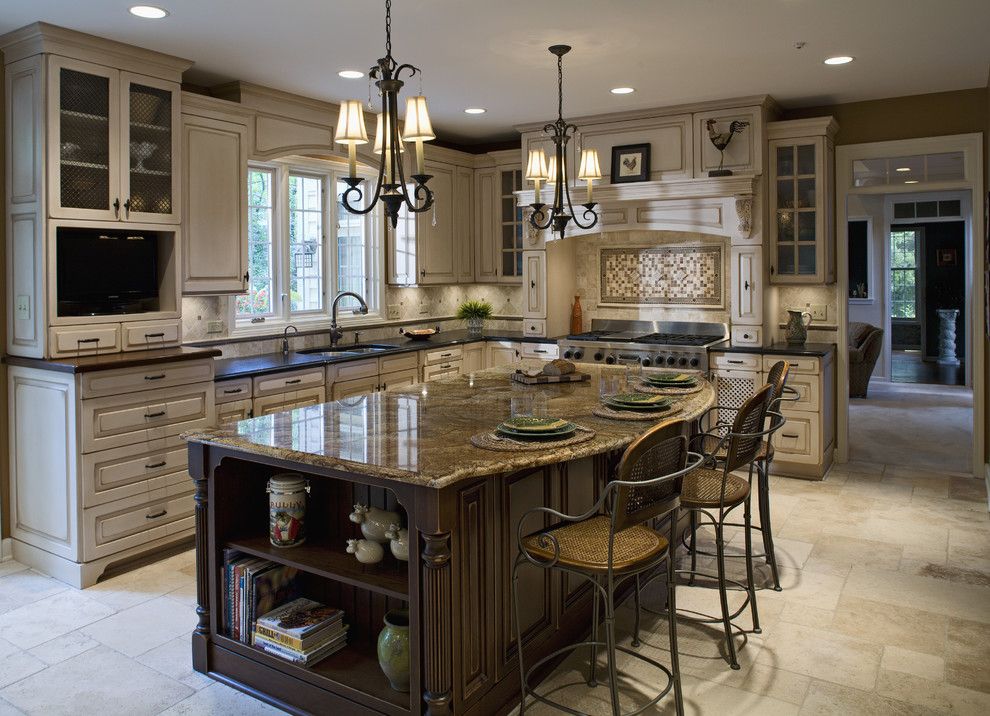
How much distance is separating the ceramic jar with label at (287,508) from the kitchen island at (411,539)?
5 centimetres

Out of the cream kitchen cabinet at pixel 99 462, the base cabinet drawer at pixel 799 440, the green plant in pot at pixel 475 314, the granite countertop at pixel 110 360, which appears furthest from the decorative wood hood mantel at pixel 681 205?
the cream kitchen cabinet at pixel 99 462

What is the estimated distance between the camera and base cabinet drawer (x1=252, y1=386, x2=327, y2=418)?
15.4 feet

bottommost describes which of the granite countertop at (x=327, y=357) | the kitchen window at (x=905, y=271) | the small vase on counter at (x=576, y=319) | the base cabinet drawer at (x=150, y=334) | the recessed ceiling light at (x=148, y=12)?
the granite countertop at (x=327, y=357)

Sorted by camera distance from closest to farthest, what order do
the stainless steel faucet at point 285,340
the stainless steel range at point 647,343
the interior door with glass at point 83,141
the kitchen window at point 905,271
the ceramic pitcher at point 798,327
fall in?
the interior door with glass at point 83,141 < the stainless steel faucet at point 285,340 < the stainless steel range at point 647,343 < the ceramic pitcher at point 798,327 < the kitchen window at point 905,271

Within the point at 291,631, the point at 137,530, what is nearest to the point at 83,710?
the point at 291,631

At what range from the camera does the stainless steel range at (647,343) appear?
5836mm

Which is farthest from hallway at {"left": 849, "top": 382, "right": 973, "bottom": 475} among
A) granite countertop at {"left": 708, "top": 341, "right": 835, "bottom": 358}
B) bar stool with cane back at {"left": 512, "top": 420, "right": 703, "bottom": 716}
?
bar stool with cane back at {"left": 512, "top": 420, "right": 703, "bottom": 716}

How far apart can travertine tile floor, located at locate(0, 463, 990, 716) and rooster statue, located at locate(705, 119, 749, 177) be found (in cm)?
257

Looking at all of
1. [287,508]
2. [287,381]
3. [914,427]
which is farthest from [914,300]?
[287,508]

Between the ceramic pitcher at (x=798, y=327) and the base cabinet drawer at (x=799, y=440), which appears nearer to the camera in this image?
the base cabinet drawer at (x=799, y=440)

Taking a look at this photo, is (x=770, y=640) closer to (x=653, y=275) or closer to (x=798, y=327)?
(x=798, y=327)

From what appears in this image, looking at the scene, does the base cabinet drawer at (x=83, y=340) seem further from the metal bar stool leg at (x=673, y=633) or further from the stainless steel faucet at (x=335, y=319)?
the metal bar stool leg at (x=673, y=633)

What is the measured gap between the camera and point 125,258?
4.30 metres

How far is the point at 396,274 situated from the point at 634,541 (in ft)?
14.8
